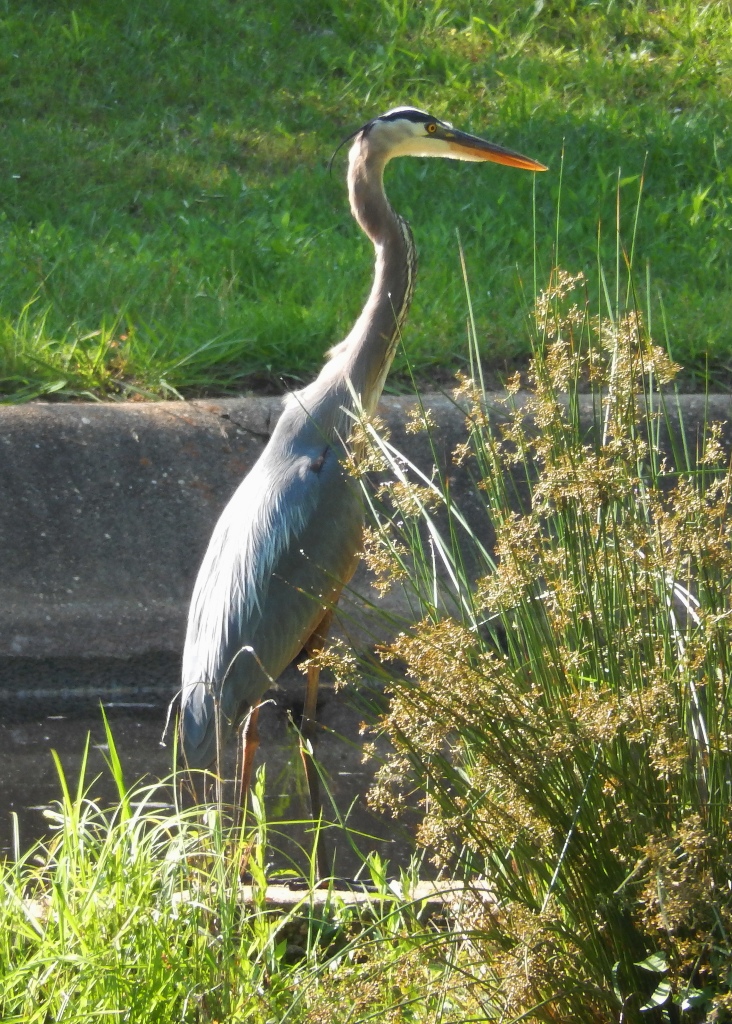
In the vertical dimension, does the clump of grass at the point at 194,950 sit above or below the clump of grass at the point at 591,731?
below

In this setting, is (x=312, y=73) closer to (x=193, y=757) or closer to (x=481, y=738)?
(x=193, y=757)

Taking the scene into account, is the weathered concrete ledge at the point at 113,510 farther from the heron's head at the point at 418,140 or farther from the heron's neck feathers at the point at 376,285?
the heron's head at the point at 418,140

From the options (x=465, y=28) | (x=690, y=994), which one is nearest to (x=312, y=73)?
(x=465, y=28)

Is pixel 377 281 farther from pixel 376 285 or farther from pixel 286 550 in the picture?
pixel 286 550

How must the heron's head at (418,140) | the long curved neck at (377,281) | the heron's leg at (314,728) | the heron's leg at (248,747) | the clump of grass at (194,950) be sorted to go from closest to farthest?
the clump of grass at (194,950)
the heron's leg at (248,747)
the heron's leg at (314,728)
the long curved neck at (377,281)
the heron's head at (418,140)

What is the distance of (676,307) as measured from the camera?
518 centimetres

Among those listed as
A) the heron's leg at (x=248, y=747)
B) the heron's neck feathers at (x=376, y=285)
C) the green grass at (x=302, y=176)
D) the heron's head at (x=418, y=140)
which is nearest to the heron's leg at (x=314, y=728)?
the heron's leg at (x=248, y=747)

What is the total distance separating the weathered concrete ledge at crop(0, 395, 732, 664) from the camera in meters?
4.26

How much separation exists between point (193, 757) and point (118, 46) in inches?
216

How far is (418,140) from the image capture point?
13.4ft

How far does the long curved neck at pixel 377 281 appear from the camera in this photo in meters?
3.74

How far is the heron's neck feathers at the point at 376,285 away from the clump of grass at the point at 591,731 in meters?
1.74

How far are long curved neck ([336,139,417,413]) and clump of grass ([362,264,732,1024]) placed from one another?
1.74m

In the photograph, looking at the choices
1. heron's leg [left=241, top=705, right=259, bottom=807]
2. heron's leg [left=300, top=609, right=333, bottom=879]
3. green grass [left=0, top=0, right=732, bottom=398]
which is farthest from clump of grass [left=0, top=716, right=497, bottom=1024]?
green grass [left=0, top=0, right=732, bottom=398]
